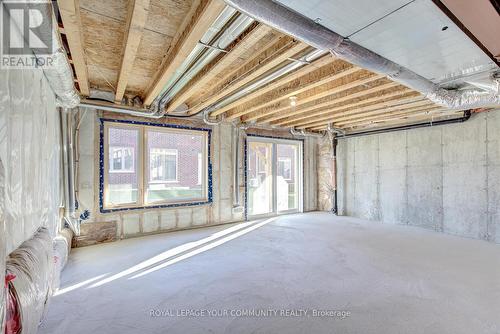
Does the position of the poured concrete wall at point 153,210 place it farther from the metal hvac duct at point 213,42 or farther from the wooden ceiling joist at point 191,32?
the wooden ceiling joist at point 191,32

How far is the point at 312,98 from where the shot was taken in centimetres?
370

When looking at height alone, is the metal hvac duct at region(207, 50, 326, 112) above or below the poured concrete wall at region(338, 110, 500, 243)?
above

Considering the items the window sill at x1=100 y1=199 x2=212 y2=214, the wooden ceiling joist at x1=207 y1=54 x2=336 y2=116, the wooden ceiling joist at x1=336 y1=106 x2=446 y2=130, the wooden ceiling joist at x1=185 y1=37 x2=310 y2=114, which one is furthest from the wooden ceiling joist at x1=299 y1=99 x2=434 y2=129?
the window sill at x1=100 y1=199 x2=212 y2=214

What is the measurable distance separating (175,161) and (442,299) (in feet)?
14.1

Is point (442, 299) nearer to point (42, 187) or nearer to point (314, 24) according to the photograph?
point (314, 24)

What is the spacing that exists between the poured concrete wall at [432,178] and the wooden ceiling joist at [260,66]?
3.89m

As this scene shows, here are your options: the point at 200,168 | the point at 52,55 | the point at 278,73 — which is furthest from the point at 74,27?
the point at 200,168

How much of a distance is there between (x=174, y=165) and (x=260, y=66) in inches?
115

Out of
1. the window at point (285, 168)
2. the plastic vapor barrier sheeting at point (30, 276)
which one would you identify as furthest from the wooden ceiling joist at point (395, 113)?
the plastic vapor barrier sheeting at point (30, 276)

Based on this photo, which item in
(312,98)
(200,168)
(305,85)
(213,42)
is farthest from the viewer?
(200,168)

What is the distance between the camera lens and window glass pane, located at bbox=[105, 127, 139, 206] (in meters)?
4.09

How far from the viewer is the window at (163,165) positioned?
4.52 m

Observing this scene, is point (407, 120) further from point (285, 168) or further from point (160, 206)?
point (160, 206)

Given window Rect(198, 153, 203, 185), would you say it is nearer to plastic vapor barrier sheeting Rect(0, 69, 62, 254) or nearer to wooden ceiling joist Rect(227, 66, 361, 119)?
wooden ceiling joist Rect(227, 66, 361, 119)
